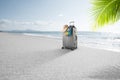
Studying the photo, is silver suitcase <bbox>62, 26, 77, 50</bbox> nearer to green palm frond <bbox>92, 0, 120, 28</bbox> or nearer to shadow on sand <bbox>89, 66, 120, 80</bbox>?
shadow on sand <bbox>89, 66, 120, 80</bbox>

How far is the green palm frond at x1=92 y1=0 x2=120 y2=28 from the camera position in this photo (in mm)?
3945

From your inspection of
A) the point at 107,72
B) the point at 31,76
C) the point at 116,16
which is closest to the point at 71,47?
the point at 107,72

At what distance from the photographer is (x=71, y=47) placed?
1084 cm

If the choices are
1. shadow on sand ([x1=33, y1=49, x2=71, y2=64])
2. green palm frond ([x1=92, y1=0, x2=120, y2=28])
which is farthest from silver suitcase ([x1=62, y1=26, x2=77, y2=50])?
green palm frond ([x1=92, y1=0, x2=120, y2=28])

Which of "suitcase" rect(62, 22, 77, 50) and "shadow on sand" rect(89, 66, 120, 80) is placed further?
"suitcase" rect(62, 22, 77, 50)

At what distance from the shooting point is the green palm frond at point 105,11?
3945mm

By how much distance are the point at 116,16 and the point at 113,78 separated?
1462mm

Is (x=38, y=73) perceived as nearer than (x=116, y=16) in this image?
No

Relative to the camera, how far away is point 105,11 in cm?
406

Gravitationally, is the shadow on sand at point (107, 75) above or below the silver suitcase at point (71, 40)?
below

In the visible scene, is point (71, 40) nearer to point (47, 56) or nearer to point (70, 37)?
point (70, 37)

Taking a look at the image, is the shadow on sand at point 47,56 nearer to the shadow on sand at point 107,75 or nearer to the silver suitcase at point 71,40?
the silver suitcase at point 71,40

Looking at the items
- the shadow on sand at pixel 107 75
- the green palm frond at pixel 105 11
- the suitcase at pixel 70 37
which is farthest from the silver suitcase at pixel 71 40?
the green palm frond at pixel 105 11

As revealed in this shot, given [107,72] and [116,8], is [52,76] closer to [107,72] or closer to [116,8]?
[107,72]
